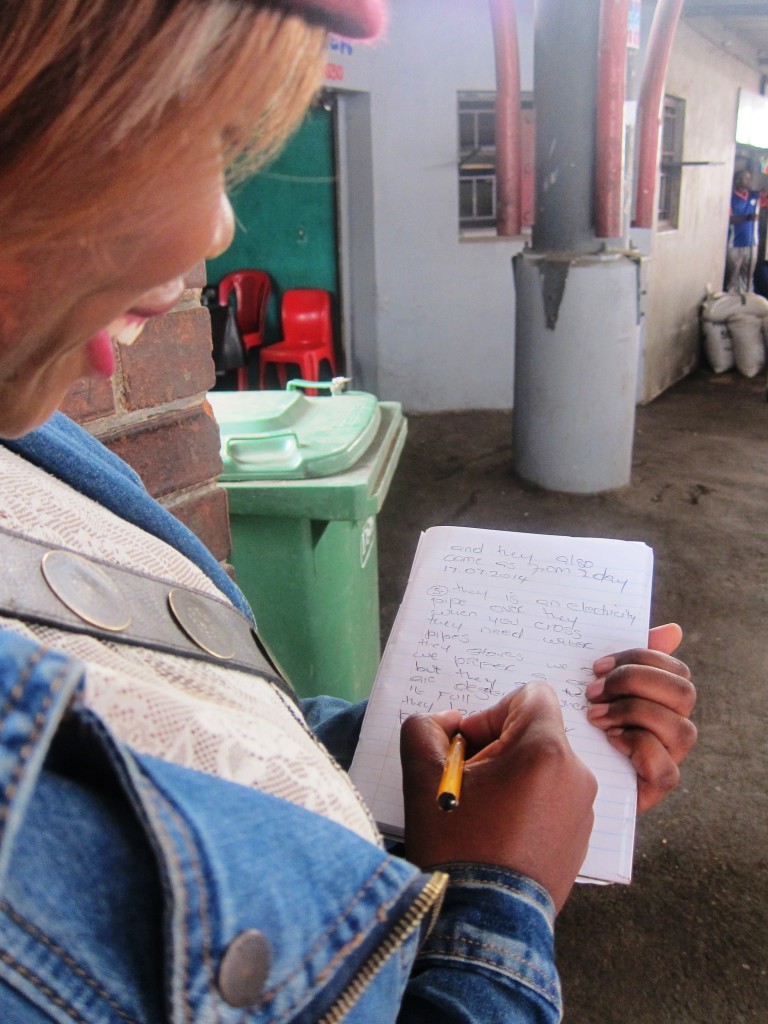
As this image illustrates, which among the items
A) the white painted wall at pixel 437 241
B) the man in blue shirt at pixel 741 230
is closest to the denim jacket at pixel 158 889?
the white painted wall at pixel 437 241

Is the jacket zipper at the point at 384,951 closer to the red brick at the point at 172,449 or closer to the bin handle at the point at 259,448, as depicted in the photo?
the red brick at the point at 172,449

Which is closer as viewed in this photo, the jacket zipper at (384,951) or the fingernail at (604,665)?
the jacket zipper at (384,951)

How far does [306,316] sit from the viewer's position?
6230 mm

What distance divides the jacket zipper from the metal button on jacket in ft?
0.22

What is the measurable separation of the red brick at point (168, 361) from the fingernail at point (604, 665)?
30.8 inches

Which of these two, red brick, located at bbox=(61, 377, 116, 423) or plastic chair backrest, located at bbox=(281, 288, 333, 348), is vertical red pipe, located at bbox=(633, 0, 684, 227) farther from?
red brick, located at bbox=(61, 377, 116, 423)

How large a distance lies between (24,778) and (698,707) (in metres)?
2.66

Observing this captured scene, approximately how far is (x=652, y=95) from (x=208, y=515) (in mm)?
3496

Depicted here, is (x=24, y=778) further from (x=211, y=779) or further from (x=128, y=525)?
(x=128, y=525)

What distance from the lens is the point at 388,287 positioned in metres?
6.12

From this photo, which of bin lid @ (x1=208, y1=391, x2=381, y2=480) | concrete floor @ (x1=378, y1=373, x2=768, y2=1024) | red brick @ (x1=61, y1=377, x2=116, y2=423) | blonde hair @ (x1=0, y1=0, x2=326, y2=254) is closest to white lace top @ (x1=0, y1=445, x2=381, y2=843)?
blonde hair @ (x1=0, y1=0, x2=326, y2=254)

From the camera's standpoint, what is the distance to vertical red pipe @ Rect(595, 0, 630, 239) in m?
3.51

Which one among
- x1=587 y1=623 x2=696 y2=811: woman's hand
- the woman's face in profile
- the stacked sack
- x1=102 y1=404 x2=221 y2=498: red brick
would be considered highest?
the woman's face in profile

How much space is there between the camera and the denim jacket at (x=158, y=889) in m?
0.43
